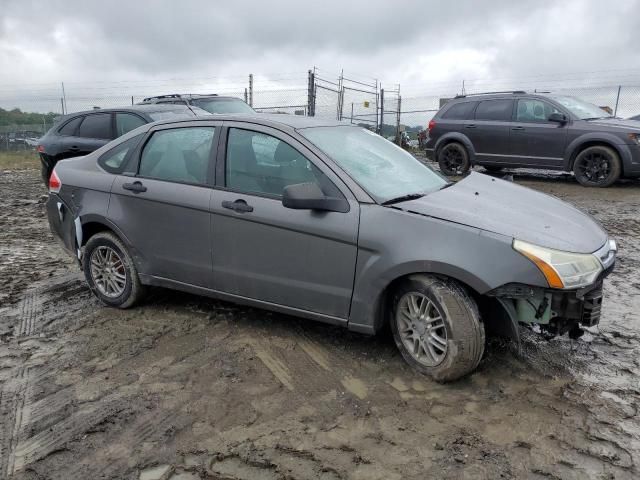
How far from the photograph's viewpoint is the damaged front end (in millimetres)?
3115

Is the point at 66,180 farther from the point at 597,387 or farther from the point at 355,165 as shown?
the point at 597,387

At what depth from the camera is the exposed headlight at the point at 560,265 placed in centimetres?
307

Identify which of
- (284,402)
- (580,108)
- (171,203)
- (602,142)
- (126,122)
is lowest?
(284,402)

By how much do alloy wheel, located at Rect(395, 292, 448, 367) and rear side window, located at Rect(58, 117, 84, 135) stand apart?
7529 mm

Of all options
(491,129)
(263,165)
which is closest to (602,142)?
(491,129)

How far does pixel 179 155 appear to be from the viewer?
4.39 metres

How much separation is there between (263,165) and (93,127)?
597cm

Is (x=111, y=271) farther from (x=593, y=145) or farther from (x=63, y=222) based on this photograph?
(x=593, y=145)

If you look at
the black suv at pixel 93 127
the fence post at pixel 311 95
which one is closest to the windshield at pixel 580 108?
the black suv at pixel 93 127

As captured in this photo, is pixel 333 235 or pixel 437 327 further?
pixel 333 235

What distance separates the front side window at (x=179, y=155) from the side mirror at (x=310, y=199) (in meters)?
0.91

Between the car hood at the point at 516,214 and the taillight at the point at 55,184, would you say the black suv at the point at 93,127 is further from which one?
the car hood at the point at 516,214

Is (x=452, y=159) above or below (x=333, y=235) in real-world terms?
above

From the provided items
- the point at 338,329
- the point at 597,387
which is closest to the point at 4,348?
the point at 338,329
